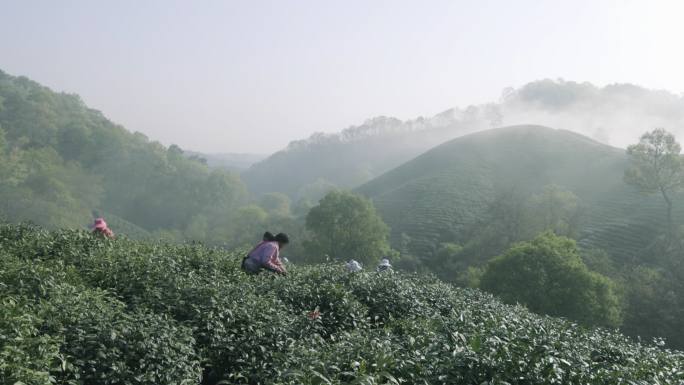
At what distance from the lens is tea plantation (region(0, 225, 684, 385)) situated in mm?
4699

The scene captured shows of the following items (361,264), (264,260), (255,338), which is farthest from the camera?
(361,264)

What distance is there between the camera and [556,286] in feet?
110

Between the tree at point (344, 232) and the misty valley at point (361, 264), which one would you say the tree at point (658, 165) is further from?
the tree at point (344, 232)

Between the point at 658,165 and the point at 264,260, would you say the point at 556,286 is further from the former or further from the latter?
the point at 264,260

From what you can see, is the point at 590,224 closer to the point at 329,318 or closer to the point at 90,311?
the point at 329,318

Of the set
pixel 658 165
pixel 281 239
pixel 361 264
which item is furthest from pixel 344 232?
pixel 281 239

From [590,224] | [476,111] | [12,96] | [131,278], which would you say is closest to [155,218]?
[12,96]

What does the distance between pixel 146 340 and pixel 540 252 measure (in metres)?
33.9

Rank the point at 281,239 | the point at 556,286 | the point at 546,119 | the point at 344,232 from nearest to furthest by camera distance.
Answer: the point at 281,239
the point at 556,286
the point at 344,232
the point at 546,119

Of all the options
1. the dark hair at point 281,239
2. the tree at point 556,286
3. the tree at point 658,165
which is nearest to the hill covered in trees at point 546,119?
the tree at point 658,165

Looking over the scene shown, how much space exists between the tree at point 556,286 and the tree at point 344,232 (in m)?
18.0

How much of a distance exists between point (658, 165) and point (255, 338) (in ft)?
190

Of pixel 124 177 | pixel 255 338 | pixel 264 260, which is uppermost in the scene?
pixel 255 338

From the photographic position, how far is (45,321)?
210 inches
